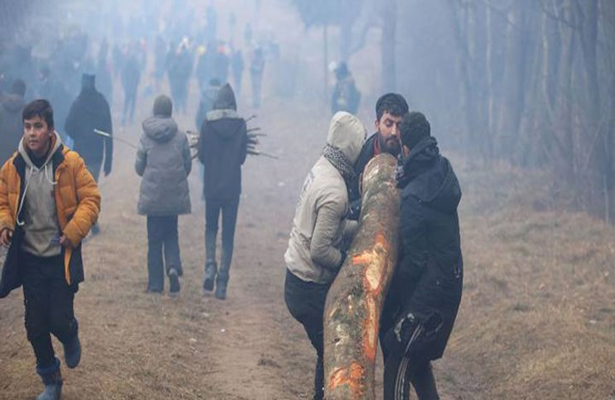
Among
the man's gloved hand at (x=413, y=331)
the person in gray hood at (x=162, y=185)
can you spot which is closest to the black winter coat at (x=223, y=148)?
the person in gray hood at (x=162, y=185)

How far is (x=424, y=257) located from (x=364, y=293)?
501 mm

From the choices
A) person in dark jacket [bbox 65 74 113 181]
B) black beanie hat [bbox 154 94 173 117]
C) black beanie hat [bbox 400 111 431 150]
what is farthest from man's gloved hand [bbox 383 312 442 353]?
person in dark jacket [bbox 65 74 113 181]

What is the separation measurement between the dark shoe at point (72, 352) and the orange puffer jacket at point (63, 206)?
526 millimetres

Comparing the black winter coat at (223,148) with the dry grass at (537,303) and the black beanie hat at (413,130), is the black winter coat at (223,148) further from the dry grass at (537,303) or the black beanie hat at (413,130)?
the black beanie hat at (413,130)

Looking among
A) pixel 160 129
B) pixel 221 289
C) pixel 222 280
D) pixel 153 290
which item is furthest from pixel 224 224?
pixel 160 129

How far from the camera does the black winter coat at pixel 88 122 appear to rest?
12.9m

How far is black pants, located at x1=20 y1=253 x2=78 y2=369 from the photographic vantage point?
6.16m

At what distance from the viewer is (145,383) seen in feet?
24.1

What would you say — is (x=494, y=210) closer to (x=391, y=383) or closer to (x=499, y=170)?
(x=499, y=170)

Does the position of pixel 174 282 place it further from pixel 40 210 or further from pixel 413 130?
pixel 413 130

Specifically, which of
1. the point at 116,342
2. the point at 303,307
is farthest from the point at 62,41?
the point at 303,307

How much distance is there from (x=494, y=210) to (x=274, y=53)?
2668cm

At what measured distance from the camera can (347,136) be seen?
6527mm

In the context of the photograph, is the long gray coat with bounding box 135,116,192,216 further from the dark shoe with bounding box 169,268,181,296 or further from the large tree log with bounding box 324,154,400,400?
the large tree log with bounding box 324,154,400,400
